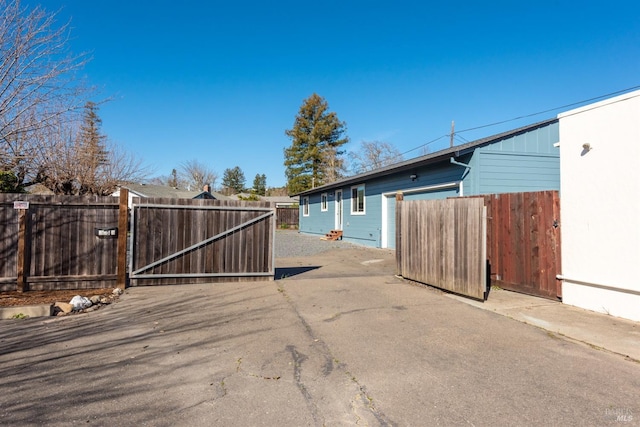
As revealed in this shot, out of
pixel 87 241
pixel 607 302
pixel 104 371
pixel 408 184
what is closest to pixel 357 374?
pixel 104 371

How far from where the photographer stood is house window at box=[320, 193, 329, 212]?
2165 cm

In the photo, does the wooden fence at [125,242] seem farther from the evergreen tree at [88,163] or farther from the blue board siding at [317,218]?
the blue board siding at [317,218]

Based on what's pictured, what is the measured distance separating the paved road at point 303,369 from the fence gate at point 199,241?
1546 millimetres

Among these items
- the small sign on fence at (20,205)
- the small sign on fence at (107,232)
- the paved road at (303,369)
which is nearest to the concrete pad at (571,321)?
the paved road at (303,369)

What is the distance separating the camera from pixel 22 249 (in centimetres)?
626

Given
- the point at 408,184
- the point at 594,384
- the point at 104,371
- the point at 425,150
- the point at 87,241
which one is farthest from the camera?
the point at 425,150

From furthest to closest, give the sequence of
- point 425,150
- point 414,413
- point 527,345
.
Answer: point 425,150 < point 527,345 < point 414,413

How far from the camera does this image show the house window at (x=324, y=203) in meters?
21.6

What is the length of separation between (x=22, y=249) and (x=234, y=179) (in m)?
68.5

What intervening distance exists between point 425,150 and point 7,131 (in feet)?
110

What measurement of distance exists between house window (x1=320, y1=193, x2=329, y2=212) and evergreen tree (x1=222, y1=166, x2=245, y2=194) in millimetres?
52577

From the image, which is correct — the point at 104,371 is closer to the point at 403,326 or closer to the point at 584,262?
the point at 403,326

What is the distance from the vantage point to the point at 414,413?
2662 mm

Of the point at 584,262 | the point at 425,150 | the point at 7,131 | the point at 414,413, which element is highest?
the point at 425,150
